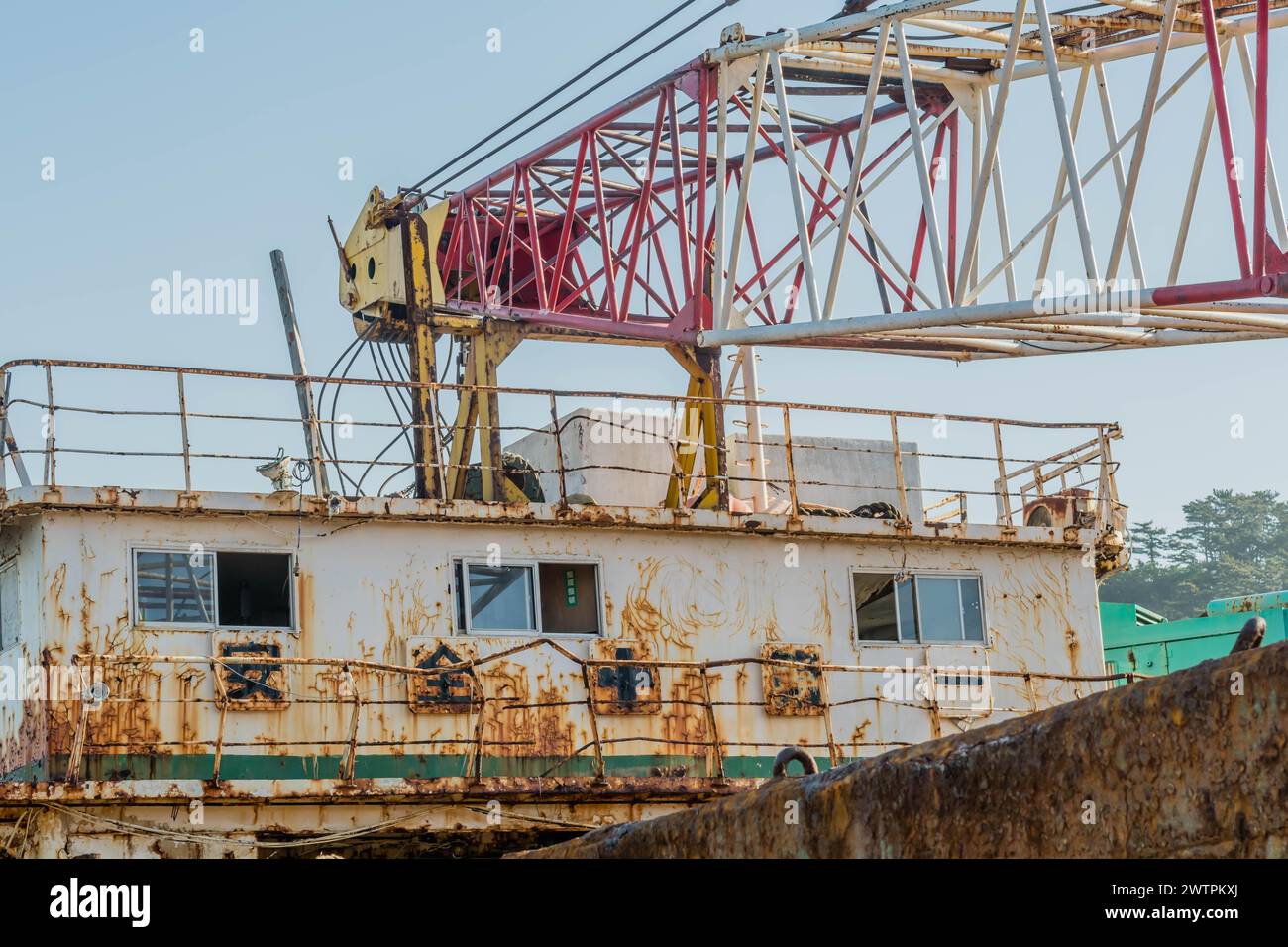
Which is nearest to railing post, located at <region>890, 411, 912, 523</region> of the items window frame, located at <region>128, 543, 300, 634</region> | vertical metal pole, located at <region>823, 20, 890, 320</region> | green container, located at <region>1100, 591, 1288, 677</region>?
vertical metal pole, located at <region>823, 20, 890, 320</region>

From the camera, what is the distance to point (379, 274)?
24.5m

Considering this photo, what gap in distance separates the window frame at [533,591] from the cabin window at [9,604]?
13.1ft

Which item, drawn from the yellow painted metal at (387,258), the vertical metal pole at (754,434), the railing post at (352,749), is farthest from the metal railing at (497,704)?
the yellow painted metal at (387,258)

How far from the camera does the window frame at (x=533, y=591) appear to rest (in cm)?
1681

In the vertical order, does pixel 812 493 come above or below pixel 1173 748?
above

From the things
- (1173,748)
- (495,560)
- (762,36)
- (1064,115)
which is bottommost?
(1173,748)

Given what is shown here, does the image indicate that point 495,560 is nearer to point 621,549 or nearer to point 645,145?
point 621,549

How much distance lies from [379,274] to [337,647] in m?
9.43

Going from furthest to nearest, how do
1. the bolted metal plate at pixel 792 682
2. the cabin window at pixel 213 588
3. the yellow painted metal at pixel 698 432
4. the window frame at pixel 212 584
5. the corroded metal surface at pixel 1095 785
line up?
the yellow painted metal at pixel 698 432
the bolted metal plate at pixel 792 682
the cabin window at pixel 213 588
the window frame at pixel 212 584
the corroded metal surface at pixel 1095 785

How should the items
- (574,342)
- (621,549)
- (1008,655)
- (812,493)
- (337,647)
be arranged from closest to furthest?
1. (337,647)
2. (621,549)
3. (1008,655)
4. (574,342)
5. (812,493)

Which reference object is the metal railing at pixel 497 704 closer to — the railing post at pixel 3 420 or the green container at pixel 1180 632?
the railing post at pixel 3 420
